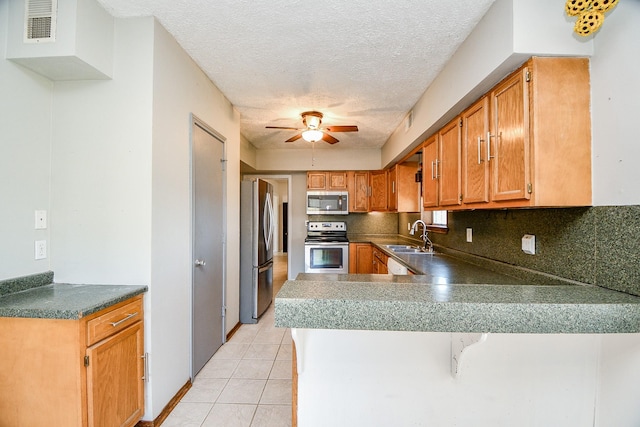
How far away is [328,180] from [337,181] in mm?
162

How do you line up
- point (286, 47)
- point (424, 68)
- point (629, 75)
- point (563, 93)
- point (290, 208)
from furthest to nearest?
point (290, 208) < point (424, 68) < point (286, 47) < point (563, 93) < point (629, 75)

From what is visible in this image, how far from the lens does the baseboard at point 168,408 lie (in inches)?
71.9

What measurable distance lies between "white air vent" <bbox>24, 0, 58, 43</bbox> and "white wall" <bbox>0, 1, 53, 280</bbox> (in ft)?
0.49

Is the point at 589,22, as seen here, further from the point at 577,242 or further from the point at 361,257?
the point at 361,257

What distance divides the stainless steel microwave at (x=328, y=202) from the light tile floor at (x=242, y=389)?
8.43 ft

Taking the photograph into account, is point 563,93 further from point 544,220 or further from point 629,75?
point 544,220

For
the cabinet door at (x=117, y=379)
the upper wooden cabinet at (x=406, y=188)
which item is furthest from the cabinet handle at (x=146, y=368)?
the upper wooden cabinet at (x=406, y=188)

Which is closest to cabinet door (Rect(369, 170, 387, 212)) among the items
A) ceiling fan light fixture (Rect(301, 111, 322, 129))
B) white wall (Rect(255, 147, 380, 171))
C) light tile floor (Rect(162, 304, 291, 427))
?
white wall (Rect(255, 147, 380, 171))

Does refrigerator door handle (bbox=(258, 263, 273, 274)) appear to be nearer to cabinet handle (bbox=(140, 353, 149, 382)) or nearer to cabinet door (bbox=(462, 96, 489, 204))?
cabinet handle (bbox=(140, 353, 149, 382))

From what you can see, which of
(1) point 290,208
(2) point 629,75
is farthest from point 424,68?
(1) point 290,208

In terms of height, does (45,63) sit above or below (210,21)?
below

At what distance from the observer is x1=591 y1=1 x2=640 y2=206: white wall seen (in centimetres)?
119

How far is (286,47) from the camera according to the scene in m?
2.15

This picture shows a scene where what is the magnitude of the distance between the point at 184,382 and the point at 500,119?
9.02 ft
